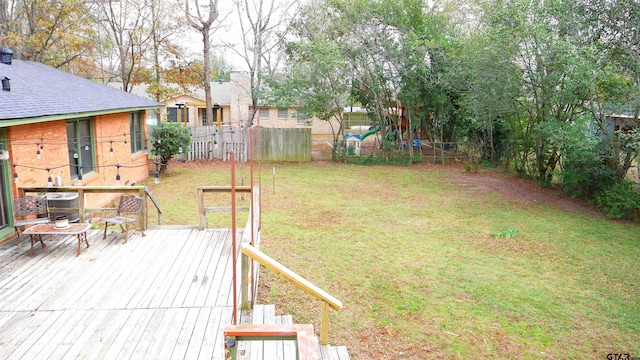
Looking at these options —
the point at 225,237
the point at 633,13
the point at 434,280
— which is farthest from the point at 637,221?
the point at 225,237

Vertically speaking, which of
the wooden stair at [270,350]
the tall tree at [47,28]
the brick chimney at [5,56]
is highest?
the tall tree at [47,28]

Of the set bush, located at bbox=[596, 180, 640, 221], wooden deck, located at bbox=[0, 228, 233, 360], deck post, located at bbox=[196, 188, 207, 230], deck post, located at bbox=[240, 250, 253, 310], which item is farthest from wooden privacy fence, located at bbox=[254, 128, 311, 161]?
deck post, located at bbox=[240, 250, 253, 310]

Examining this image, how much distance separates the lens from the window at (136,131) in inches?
617

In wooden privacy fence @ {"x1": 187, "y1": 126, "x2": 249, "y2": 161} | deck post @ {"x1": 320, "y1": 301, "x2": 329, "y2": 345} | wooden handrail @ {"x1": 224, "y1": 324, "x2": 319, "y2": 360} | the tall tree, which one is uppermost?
the tall tree

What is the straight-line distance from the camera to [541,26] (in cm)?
1180

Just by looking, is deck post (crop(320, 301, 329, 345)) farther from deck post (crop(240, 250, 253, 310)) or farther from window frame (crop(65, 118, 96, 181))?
window frame (crop(65, 118, 96, 181))

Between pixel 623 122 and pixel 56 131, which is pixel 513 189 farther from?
pixel 56 131

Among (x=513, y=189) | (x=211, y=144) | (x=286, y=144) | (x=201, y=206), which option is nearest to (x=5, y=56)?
(x=201, y=206)

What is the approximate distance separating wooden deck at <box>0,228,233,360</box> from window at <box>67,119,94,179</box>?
364cm

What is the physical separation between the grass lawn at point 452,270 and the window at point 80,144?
2332 mm

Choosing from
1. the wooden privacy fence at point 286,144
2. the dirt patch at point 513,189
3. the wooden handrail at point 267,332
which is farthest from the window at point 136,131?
the wooden handrail at point 267,332

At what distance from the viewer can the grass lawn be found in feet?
19.0

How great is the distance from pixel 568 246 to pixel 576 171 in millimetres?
5180

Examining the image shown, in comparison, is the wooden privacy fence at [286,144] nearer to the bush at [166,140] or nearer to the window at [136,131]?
the bush at [166,140]
